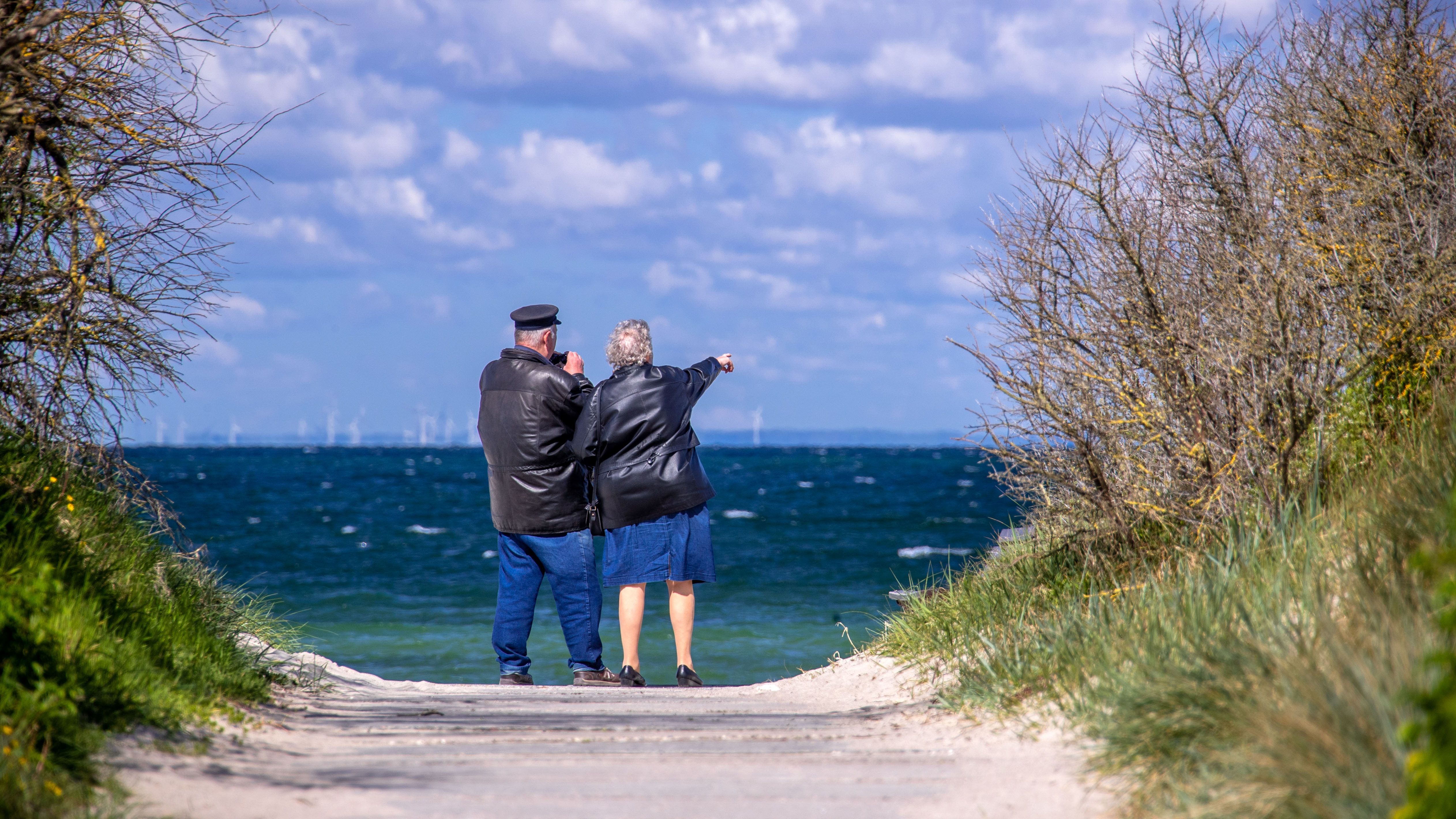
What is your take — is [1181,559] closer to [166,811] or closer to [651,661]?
[166,811]

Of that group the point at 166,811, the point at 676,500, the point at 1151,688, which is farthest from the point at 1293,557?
the point at 166,811

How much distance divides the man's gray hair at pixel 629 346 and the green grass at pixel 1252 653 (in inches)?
94.2

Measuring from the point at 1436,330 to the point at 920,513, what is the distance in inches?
1313

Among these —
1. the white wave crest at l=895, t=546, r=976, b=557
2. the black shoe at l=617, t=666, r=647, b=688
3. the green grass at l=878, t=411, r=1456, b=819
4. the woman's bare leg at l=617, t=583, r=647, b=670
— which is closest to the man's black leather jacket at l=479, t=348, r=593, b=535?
the woman's bare leg at l=617, t=583, r=647, b=670

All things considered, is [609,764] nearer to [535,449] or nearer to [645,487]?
[645,487]

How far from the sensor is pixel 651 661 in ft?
49.8

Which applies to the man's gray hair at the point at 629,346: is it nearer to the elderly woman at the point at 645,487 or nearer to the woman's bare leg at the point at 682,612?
the elderly woman at the point at 645,487

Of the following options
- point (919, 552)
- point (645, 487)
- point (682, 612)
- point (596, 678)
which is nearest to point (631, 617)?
point (682, 612)

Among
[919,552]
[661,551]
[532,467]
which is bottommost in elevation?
[919,552]

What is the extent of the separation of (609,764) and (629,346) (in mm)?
3242

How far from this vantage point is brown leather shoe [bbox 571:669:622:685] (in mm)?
6773

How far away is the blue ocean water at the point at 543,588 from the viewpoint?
15.3 meters

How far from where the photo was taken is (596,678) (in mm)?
6797

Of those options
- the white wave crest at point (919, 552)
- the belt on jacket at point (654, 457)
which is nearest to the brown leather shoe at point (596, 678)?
the belt on jacket at point (654, 457)
